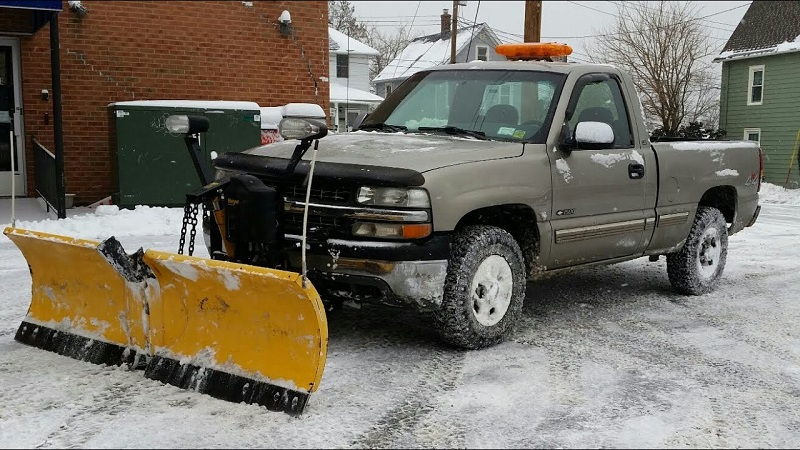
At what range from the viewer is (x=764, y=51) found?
87.5 feet

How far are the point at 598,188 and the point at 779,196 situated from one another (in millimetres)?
17093

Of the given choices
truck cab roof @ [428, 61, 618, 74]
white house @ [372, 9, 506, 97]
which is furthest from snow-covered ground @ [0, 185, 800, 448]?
white house @ [372, 9, 506, 97]

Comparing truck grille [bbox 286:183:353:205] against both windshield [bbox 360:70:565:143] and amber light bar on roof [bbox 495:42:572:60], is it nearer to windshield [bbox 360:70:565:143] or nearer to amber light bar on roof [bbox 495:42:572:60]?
windshield [bbox 360:70:565:143]

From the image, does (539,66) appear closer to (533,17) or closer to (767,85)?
(533,17)

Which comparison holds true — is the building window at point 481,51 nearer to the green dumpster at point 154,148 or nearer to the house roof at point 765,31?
the house roof at point 765,31

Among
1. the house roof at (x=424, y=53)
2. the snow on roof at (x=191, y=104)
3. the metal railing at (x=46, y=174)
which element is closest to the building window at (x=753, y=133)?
the house roof at (x=424, y=53)

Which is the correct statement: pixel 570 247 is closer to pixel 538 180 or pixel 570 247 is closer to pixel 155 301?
pixel 538 180

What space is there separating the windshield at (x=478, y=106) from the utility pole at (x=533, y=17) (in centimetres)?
882

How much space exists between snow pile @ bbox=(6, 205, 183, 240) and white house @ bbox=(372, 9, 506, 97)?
106 ft

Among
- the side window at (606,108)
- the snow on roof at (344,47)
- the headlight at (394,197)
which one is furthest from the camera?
the snow on roof at (344,47)

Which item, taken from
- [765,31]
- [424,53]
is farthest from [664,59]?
[424,53]

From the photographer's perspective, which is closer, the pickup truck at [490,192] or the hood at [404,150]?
the pickup truck at [490,192]

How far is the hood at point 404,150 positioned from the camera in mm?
4574

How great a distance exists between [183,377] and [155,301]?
0.47 metres
